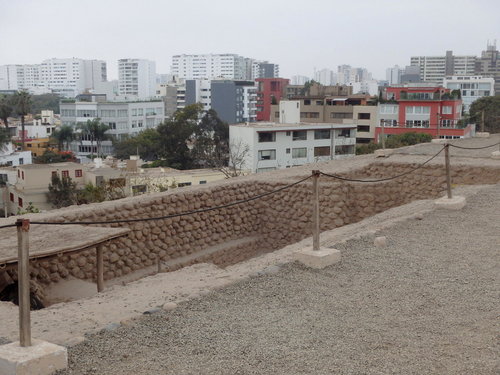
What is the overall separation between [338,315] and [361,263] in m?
1.65

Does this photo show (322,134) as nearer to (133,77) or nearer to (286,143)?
(286,143)

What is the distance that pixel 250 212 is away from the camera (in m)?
13.0

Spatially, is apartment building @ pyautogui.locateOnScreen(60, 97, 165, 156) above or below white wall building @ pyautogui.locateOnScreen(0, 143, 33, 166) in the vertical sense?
above

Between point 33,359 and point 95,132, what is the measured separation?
5912 cm

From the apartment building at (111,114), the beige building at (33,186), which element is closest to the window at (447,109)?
the beige building at (33,186)

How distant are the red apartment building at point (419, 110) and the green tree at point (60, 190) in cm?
2658

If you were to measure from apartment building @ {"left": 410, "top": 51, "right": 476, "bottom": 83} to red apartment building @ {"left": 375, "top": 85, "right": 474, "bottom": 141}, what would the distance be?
11728cm

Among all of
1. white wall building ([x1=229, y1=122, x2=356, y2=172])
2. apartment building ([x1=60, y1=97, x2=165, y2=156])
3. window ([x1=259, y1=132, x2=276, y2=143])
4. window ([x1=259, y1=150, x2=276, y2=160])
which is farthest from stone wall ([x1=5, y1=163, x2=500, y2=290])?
apartment building ([x1=60, y1=97, x2=165, y2=156])

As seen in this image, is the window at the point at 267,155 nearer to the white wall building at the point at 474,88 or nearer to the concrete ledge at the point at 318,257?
the concrete ledge at the point at 318,257

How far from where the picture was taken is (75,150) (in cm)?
6444

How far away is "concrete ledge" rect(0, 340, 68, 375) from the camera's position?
12.5 ft

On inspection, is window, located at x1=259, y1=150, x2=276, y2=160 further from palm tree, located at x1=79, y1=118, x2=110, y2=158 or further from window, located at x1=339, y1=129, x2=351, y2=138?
palm tree, located at x1=79, y1=118, x2=110, y2=158

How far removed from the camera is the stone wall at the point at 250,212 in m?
10.6

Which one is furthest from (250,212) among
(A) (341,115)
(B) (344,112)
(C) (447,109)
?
(A) (341,115)
